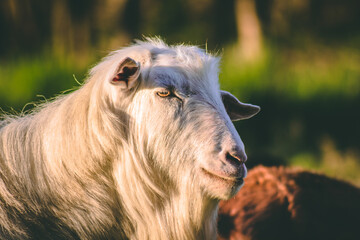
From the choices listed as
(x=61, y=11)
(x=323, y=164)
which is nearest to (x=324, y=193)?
(x=323, y=164)

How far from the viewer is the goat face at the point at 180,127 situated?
9.06ft

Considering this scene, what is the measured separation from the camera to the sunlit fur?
2.81 metres

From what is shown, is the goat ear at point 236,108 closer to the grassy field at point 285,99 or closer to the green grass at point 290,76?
the grassy field at point 285,99

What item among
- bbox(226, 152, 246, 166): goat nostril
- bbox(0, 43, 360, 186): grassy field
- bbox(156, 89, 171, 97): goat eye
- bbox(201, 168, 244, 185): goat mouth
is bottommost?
bbox(0, 43, 360, 186): grassy field

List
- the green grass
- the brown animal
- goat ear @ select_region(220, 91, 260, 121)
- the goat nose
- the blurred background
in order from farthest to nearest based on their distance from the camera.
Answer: the green grass
the blurred background
the brown animal
goat ear @ select_region(220, 91, 260, 121)
the goat nose

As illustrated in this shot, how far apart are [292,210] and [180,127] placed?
140 centimetres

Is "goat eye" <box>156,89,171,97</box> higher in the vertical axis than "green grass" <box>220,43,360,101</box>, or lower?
higher

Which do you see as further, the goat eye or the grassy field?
the grassy field

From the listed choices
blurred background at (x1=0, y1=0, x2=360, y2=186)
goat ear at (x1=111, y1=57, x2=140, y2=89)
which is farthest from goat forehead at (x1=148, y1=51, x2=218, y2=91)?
blurred background at (x1=0, y1=0, x2=360, y2=186)

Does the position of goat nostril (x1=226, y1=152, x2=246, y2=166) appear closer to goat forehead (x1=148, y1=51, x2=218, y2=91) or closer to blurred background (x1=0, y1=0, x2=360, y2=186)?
goat forehead (x1=148, y1=51, x2=218, y2=91)

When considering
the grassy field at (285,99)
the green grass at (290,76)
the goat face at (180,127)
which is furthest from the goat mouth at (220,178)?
the green grass at (290,76)

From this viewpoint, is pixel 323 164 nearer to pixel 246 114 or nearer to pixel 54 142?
pixel 246 114

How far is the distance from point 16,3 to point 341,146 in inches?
419

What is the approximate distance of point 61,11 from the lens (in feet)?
48.3
